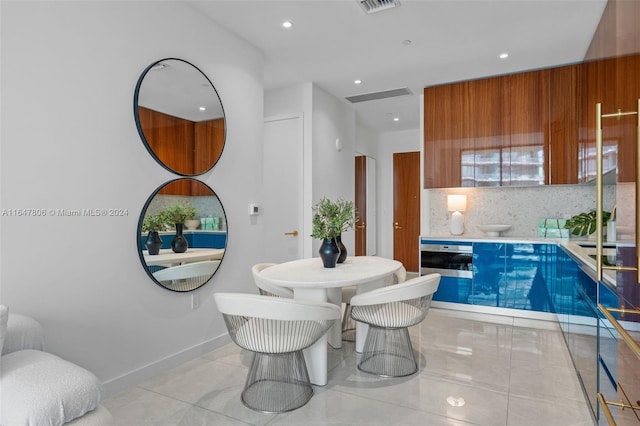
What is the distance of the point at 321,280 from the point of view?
243cm

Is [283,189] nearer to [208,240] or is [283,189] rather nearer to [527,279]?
[208,240]

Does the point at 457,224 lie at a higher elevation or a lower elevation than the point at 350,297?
higher

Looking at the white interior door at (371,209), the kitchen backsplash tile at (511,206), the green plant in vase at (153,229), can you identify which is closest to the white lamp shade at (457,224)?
the kitchen backsplash tile at (511,206)

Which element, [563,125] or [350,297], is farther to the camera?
[563,125]

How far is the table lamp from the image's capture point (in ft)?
15.8

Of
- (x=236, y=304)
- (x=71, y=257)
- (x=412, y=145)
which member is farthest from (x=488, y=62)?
(x=71, y=257)

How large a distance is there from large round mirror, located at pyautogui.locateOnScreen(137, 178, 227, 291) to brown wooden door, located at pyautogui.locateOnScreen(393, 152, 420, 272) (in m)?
4.77

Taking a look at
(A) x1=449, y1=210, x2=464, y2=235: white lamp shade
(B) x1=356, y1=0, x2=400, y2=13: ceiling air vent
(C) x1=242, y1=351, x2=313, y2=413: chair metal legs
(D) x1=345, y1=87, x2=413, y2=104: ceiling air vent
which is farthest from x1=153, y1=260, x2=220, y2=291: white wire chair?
(D) x1=345, y1=87, x2=413, y2=104: ceiling air vent

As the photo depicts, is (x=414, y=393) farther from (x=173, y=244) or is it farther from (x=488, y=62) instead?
(x=488, y=62)

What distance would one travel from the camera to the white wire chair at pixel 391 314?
8.13 ft

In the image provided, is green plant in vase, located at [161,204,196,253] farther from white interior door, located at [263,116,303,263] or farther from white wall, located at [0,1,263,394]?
white interior door, located at [263,116,303,263]

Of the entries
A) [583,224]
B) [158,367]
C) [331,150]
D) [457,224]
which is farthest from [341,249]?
[583,224]

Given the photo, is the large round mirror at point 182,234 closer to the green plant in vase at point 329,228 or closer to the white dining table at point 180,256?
the white dining table at point 180,256

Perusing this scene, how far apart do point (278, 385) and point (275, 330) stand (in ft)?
2.14
